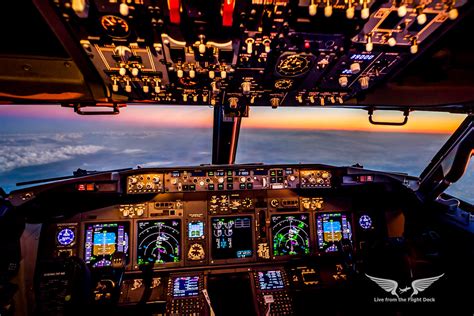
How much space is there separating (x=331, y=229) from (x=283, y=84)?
1877mm

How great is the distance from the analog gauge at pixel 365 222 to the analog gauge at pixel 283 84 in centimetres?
194

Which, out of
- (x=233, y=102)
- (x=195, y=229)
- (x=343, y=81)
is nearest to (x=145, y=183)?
(x=195, y=229)

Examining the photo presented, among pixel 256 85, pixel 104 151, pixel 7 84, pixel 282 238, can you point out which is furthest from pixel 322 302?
pixel 104 151

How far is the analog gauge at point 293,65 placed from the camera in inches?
75.1

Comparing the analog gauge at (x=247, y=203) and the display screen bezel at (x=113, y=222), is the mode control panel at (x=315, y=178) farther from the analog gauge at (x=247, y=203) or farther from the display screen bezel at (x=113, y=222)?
the display screen bezel at (x=113, y=222)

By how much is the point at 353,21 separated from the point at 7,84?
2.52 meters

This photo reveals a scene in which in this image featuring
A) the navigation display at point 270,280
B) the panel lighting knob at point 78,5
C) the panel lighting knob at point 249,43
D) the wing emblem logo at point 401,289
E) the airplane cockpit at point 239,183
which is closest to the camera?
the panel lighting knob at point 78,5

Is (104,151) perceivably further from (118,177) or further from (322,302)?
(322,302)

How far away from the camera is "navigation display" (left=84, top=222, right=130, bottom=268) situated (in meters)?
2.90

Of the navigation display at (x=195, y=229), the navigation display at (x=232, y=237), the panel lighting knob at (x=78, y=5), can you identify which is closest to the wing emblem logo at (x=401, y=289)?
the navigation display at (x=232, y=237)

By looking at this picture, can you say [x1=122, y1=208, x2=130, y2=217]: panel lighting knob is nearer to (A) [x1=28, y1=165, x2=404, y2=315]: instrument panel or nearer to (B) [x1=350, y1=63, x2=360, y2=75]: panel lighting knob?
(A) [x1=28, y1=165, x2=404, y2=315]: instrument panel

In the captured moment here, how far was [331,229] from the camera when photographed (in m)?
3.23

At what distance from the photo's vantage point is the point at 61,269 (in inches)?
90.0

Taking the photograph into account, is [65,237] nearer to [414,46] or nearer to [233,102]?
[233,102]
